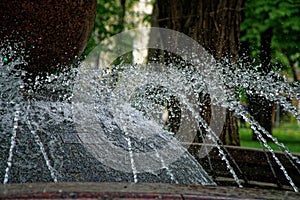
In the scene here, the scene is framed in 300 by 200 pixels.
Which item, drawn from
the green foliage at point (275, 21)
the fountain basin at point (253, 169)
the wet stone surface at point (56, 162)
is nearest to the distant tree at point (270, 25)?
the green foliage at point (275, 21)

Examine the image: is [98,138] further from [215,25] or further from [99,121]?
[215,25]

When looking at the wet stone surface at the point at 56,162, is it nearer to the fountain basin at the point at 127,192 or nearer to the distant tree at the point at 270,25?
the fountain basin at the point at 127,192

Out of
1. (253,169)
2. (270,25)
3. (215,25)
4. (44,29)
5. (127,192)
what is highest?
(270,25)

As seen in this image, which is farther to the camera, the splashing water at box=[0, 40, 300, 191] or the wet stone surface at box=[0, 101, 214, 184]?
the splashing water at box=[0, 40, 300, 191]

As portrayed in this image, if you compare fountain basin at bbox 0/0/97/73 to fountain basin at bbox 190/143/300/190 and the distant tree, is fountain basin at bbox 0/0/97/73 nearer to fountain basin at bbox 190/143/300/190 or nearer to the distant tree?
fountain basin at bbox 190/143/300/190

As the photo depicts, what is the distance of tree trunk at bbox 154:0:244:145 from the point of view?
22.4 ft

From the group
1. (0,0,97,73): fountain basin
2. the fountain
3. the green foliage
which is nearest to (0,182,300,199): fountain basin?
the fountain

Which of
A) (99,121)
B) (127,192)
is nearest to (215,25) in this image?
(99,121)

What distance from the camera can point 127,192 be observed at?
203cm

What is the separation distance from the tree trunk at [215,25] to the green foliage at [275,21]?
4.98m

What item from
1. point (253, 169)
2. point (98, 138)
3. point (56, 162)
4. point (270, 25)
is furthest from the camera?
point (270, 25)

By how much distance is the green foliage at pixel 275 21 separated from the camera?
484 inches

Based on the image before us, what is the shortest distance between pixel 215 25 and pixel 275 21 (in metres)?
6.16

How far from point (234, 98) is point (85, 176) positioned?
3.31 metres
